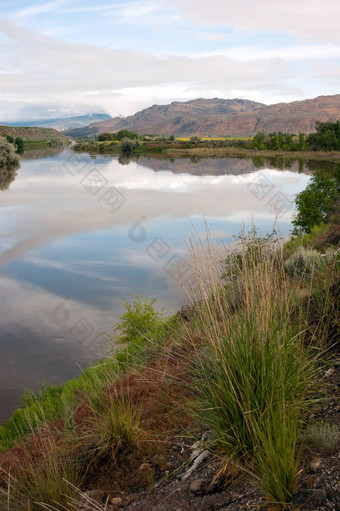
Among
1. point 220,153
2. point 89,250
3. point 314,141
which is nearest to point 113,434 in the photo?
point 89,250

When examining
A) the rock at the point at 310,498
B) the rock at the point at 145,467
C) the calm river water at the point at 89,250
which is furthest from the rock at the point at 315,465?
the calm river water at the point at 89,250

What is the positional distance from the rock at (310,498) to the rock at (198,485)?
0.68 m

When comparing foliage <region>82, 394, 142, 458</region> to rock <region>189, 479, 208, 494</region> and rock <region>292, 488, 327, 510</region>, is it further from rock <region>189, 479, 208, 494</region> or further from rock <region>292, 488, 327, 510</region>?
rock <region>292, 488, 327, 510</region>

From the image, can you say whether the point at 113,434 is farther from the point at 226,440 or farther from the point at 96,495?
the point at 226,440

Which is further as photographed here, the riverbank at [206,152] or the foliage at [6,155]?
the riverbank at [206,152]

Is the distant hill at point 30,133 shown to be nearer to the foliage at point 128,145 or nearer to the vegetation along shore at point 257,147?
the vegetation along shore at point 257,147

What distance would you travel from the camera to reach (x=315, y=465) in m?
2.48

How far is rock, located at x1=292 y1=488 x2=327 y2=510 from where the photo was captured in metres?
2.19

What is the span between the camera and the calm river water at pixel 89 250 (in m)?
9.02

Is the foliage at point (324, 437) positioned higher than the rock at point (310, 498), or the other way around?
the foliage at point (324, 437)

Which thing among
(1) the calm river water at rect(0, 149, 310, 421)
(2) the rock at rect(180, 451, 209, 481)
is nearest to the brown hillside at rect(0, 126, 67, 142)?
(1) the calm river water at rect(0, 149, 310, 421)

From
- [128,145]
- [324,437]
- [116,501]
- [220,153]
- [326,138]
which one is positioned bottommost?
[116,501]

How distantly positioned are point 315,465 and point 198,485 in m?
0.77

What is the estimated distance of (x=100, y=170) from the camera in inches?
1823
